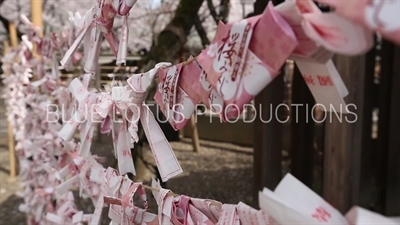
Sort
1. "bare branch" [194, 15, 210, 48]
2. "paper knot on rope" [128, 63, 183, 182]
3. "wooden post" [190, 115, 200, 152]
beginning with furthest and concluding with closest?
"wooden post" [190, 115, 200, 152] → "bare branch" [194, 15, 210, 48] → "paper knot on rope" [128, 63, 183, 182]

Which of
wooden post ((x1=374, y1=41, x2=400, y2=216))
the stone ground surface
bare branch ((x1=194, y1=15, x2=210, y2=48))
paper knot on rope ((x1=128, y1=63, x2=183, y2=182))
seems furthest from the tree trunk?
paper knot on rope ((x1=128, y1=63, x2=183, y2=182))

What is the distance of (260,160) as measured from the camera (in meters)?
1.21

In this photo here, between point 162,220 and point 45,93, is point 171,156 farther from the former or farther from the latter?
point 45,93

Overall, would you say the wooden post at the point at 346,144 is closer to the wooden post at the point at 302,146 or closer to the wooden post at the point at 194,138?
the wooden post at the point at 302,146

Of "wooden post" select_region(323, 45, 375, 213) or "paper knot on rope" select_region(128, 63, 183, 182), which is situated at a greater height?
"paper knot on rope" select_region(128, 63, 183, 182)

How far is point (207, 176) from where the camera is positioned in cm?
169

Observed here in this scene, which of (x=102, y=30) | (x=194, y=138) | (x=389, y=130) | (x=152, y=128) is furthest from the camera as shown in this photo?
(x=194, y=138)

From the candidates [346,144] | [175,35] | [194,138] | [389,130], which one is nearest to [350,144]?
[346,144]

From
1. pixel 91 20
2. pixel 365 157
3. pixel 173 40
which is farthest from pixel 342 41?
pixel 365 157

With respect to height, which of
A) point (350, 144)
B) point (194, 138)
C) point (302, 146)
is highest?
point (350, 144)

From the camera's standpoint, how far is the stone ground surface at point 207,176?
133 cm

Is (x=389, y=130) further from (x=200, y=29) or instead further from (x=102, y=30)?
(x=102, y=30)

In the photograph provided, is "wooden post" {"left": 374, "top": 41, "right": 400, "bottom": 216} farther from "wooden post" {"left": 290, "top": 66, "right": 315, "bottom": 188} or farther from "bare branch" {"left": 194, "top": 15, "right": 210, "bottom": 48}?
"bare branch" {"left": 194, "top": 15, "right": 210, "bottom": 48}

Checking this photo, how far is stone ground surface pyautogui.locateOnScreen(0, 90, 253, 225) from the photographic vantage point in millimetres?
1329
